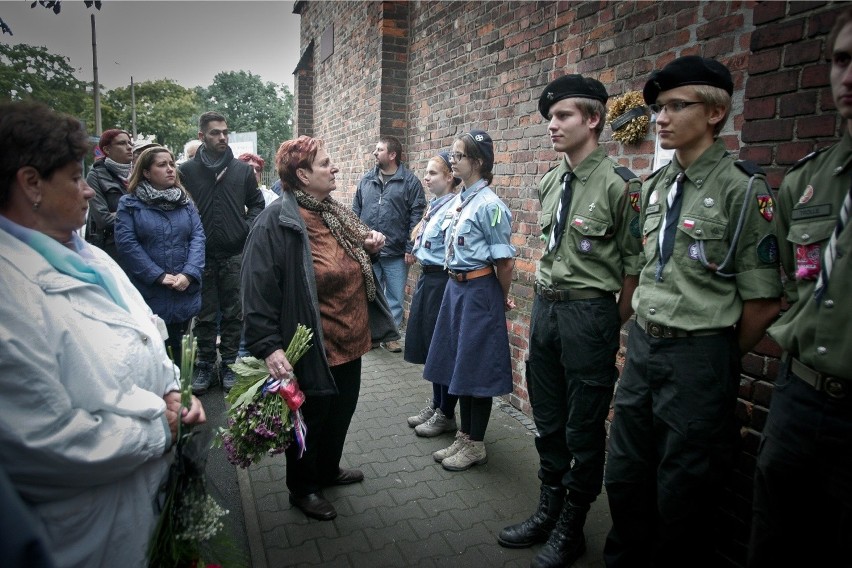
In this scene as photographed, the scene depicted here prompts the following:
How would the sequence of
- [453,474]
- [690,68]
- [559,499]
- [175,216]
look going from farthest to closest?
[175,216], [453,474], [559,499], [690,68]

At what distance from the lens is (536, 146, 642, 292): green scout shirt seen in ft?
8.73

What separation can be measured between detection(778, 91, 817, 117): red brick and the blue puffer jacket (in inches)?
155

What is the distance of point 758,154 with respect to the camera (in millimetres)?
2369

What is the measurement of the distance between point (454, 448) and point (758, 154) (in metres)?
2.52

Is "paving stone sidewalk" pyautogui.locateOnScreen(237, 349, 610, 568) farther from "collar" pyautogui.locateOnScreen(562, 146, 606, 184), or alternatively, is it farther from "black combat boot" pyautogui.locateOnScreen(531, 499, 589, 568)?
"collar" pyautogui.locateOnScreen(562, 146, 606, 184)

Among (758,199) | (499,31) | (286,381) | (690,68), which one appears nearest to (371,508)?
(286,381)

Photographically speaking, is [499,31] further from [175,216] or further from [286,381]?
[286,381]

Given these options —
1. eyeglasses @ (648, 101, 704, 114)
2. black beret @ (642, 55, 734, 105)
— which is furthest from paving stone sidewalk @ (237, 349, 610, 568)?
black beret @ (642, 55, 734, 105)

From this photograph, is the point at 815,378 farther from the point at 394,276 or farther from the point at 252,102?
the point at 252,102

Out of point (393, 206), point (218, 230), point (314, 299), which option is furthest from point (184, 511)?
point (393, 206)

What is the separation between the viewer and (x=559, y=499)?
2924 millimetres

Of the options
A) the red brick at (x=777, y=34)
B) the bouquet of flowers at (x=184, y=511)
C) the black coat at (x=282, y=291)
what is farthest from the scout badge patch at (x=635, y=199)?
the bouquet of flowers at (x=184, y=511)

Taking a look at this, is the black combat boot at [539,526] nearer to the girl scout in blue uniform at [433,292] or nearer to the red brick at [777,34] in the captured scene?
the girl scout in blue uniform at [433,292]

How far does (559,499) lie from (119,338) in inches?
89.4
